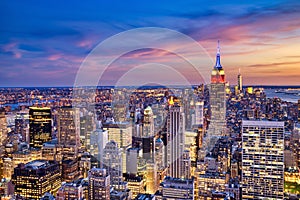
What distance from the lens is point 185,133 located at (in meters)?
4.87

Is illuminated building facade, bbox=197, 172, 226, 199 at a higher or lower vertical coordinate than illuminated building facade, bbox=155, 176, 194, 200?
lower

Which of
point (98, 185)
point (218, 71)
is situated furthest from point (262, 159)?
point (98, 185)

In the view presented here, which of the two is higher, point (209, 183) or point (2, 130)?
point (2, 130)

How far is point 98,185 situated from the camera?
4.16 metres

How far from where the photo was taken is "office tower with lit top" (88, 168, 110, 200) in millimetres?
4098

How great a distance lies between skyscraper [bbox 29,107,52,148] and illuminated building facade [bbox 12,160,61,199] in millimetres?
1454

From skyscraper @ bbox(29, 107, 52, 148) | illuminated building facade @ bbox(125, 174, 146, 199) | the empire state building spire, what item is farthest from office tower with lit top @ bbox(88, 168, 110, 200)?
skyscraper @ bbox(29, 107, 52, 148)

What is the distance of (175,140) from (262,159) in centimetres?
152

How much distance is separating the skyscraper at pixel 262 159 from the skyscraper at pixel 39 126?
429 cm

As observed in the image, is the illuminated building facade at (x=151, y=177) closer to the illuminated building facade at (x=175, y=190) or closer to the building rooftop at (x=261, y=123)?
the illuminated building facade at (x=175, y=190)

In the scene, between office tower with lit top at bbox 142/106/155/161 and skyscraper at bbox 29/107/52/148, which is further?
skyscraper at bbox 29/107/52/148

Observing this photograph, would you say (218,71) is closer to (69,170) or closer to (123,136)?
(123,136)

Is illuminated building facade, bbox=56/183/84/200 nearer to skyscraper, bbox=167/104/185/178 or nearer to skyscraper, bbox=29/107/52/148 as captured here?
skyscraper, bbox=167/104/185/178

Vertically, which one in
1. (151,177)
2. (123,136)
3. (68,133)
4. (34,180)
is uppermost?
(123,136)
